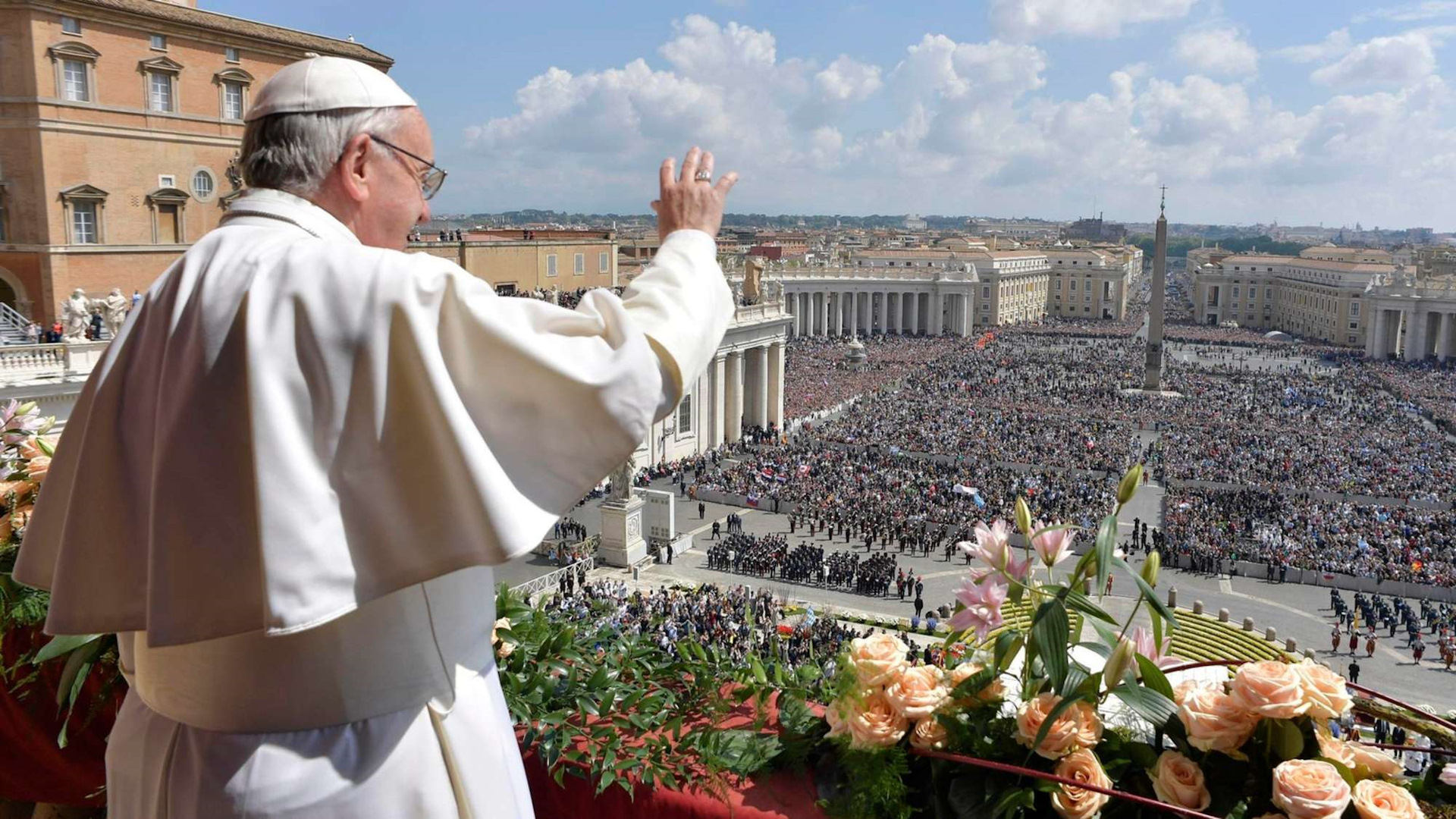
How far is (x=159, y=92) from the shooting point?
64.8ft

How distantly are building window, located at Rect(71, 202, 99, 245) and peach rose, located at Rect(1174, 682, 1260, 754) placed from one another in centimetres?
2108

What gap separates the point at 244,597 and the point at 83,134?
2079 centimetres

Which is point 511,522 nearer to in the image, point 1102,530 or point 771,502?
point 1102,530

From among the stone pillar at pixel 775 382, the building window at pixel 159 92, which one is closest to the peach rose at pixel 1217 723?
the building window at pixel 159 92

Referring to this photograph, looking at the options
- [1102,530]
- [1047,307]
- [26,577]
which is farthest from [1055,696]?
[1047,307]

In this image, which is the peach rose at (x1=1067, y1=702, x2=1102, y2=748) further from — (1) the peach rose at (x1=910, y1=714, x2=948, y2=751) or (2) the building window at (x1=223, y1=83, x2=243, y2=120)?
(2) the building window at (x1=223, y1=83, x2=243, y2=120)

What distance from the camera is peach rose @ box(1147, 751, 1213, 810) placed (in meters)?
2.42

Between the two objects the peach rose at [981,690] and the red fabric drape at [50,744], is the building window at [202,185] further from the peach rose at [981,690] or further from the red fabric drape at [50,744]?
the peach rose at [981,690]

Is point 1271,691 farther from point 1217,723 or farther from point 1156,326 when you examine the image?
point 1156,326

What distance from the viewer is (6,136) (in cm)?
1784

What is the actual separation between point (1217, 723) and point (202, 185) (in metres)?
22.4

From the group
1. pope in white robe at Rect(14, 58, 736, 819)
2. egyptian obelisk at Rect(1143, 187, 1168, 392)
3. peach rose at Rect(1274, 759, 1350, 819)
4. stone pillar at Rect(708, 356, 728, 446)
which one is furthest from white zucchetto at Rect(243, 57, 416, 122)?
egyptian obelisk at Rect(1143, 187, 1168, 392)

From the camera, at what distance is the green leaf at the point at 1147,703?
258 cm

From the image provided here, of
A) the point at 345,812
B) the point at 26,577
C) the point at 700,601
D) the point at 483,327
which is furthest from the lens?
the point at 700,601
